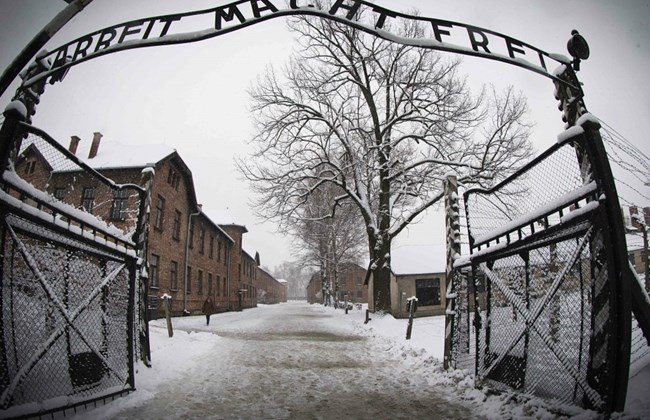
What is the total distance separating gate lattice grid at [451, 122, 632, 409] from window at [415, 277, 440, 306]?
67.3 feet

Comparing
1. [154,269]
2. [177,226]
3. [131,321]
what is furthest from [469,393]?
[177,226]

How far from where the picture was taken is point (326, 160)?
15430 millimetres

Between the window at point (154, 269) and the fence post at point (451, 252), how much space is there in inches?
605

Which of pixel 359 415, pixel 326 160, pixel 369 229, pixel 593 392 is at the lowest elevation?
pixel 359 415

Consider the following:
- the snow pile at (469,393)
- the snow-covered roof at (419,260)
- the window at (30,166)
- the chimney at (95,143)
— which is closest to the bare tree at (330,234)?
the snow-covered roof at (419,260)

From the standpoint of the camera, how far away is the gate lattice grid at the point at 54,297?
9.18ft

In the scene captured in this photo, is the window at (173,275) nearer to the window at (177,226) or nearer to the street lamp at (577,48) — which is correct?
the window at (177,226)

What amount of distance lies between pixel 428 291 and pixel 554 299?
22634 millimetres

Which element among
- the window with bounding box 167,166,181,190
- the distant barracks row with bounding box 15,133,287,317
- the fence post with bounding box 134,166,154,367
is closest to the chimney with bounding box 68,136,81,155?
the distant barracks row with bounding box 15,133,287,317

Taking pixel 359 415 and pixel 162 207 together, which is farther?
pixel 162 207

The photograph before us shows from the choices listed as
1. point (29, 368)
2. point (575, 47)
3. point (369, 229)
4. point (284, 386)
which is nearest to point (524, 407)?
point (284, 386)

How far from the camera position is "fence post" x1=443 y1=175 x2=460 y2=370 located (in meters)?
5.33

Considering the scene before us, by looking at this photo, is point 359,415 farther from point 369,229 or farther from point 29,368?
point 369,229

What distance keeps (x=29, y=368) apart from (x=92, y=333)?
2.92 ft
